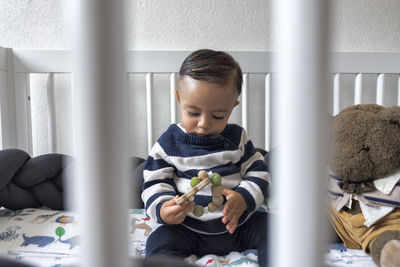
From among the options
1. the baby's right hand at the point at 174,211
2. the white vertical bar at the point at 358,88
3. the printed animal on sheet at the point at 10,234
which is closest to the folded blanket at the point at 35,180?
→ the printed animal on sheet at the point at 10,234

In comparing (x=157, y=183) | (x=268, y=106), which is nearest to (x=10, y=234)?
(x=157, y=183)

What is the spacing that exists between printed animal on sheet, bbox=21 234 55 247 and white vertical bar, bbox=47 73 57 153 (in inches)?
16.6

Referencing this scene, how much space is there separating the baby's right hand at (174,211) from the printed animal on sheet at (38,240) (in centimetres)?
Answer: 23

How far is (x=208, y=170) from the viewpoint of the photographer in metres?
0.65

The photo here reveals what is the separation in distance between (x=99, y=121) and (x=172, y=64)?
0.86 meters

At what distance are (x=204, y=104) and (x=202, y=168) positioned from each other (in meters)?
0.12

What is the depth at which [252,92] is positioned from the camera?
3.63ft

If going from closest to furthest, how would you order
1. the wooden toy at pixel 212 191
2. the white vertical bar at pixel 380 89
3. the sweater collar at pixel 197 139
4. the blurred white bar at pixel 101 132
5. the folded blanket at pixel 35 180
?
the blurred white bar at pixel 101 132 → the wooden toy at pixel 212 191 → the sweater collar at pixel 197 139 → the folded blanket at pixel 35 180 → the white vertical bar at pixel 380 89

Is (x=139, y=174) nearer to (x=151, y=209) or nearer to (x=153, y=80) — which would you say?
(x=151, y=209)

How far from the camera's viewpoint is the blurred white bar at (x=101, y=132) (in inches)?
6.1

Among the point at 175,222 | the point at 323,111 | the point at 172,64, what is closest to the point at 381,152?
the point at 175,222

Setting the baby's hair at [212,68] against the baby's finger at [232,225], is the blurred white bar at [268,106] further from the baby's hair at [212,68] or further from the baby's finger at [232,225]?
the baby's finger at [232,225]

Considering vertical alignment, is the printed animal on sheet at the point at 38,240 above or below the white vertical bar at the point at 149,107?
below

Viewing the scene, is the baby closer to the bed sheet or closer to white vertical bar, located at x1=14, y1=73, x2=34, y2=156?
the bed sheet
